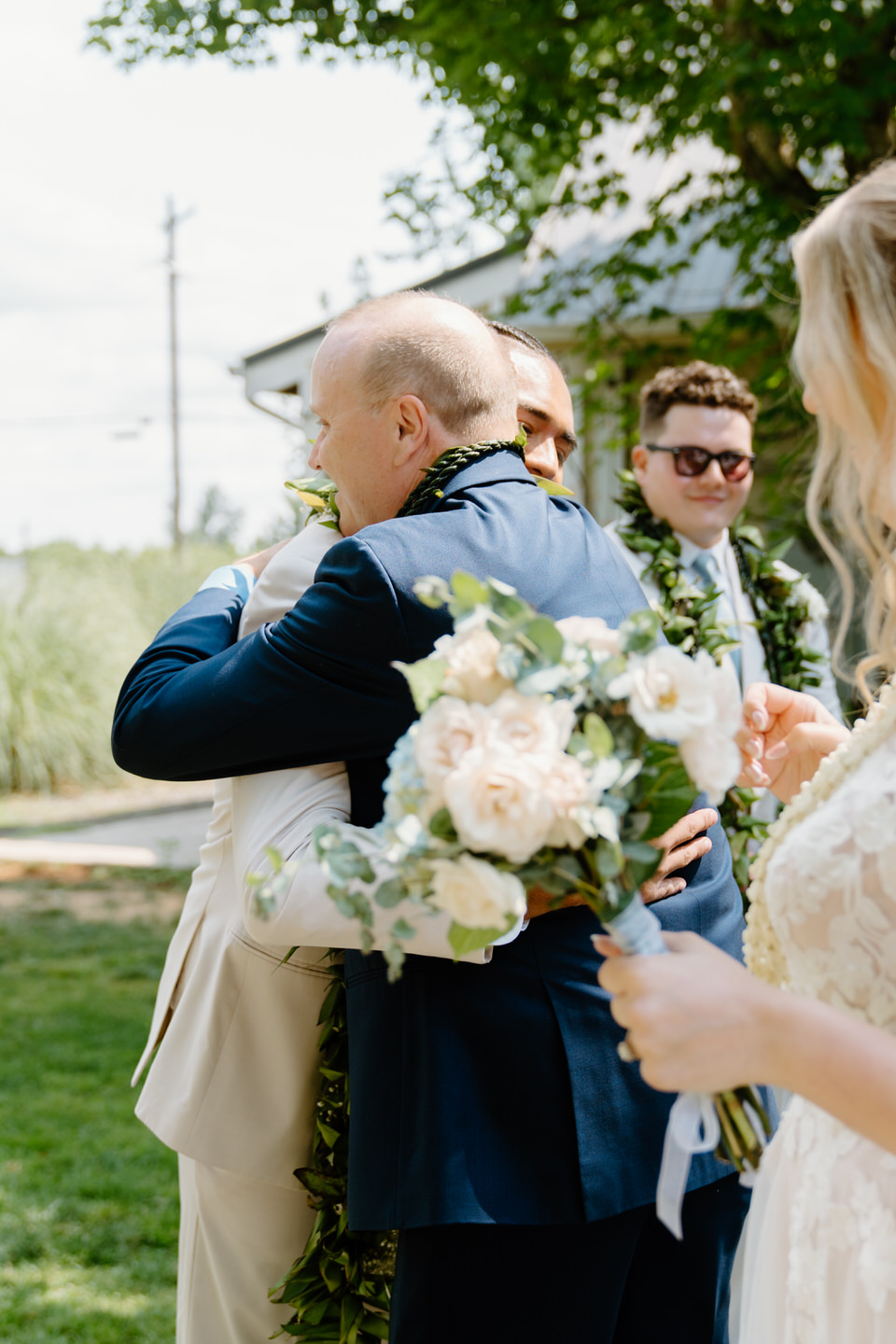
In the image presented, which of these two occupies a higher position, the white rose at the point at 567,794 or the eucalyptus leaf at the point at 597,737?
the eucalyptus leaf at the point at 597,737

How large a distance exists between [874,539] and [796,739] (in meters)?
0.50

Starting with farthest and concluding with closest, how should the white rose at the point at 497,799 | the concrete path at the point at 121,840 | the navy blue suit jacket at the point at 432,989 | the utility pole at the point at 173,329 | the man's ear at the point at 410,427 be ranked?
the utility pole at the point at 173,329 < the concrete path at the point at 121,840 < the man's ear at the point at 410,427 < the navy blue suit jacket at the point at 432,989 < the white rose at the point at 497,799

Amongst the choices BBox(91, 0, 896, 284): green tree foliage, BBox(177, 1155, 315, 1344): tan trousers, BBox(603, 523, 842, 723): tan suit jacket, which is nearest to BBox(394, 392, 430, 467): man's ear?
BBox(177, 1155, 315, 1344): tan trousers

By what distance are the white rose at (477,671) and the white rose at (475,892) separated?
16 cm

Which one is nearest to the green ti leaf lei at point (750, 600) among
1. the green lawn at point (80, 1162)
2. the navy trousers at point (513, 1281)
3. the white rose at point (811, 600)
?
the white rose at point (811, 600)

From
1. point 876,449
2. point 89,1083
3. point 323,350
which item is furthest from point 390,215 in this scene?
point 876,449

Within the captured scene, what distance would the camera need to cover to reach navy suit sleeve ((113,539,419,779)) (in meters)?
1.66

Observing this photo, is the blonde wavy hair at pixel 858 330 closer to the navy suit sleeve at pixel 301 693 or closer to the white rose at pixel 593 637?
the white rose at pixel 593 637

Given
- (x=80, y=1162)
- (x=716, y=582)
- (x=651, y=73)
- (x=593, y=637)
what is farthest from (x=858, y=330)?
(x=651, y=73)

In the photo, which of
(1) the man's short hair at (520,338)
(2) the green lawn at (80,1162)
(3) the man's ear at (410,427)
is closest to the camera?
(3) the man's ear at (410,427)

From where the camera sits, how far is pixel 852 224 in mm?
1507

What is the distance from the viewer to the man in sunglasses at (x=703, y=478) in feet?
13.0

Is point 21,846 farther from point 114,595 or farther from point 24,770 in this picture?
point 114,595

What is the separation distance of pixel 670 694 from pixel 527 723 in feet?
0.49
